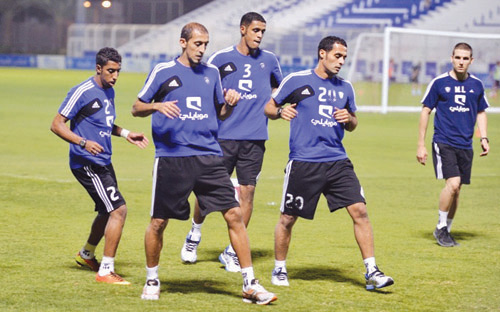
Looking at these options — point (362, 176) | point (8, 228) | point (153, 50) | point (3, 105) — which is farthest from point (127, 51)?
point (8, 228)

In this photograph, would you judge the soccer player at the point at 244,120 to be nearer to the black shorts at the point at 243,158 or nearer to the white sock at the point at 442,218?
the black shorts at the point at 243,158

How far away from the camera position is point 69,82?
5016 centimetres

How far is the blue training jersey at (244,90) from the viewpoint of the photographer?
935cm

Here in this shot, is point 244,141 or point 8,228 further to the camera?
point 8,228

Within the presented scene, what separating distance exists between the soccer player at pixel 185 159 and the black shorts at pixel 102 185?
81 centimetres

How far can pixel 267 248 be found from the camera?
1023 cm

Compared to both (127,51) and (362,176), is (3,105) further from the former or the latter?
(127,51)

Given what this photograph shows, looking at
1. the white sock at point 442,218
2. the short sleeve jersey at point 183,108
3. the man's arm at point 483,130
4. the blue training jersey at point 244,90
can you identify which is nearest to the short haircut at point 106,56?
the short sleeve jersey at point 183,108

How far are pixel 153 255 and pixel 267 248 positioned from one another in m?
2.86

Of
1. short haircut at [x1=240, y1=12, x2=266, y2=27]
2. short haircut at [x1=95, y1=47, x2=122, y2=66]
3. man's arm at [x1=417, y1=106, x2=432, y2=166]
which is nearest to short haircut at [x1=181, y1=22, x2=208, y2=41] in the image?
short haircut at [x1=95, y1=47, x2=122, y2=66]

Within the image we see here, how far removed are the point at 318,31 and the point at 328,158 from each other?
51815 millimetres

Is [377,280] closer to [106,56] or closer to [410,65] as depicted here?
[106,56]

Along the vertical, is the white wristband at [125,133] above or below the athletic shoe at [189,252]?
above

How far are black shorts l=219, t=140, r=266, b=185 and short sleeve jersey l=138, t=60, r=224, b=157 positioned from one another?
171 cm
